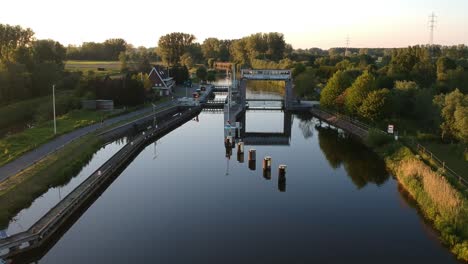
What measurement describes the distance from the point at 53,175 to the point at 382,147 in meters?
21.8

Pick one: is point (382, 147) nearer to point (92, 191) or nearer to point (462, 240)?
point (462, 240)

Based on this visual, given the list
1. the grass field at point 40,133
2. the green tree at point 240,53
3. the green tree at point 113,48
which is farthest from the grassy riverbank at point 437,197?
the green tree at point 113,48

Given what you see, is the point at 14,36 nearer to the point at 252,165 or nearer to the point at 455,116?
the point at 252,165

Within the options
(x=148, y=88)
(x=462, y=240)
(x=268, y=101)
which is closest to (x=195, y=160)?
(x=462, y=240)

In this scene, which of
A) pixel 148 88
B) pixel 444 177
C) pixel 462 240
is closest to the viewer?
pixel 462 240

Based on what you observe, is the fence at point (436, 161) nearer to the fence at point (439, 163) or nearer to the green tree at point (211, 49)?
the fence at point (439, 163)

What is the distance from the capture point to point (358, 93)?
136ft

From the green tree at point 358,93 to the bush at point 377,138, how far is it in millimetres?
6227

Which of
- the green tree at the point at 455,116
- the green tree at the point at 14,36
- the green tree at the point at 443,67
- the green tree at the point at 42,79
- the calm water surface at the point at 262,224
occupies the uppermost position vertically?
the green tree at the point at 14,36

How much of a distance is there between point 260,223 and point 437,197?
7.98 metres

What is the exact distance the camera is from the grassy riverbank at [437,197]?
17.8m

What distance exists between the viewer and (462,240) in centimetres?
1744

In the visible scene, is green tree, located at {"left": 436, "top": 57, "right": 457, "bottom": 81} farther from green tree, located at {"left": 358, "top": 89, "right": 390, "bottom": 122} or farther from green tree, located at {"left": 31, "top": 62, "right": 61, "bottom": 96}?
green tree, located at {"left": 31, "top": 62, "right": 61, "bottom": 96}

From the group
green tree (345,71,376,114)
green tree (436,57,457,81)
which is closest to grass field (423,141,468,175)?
green tree (345,71,376,114)
